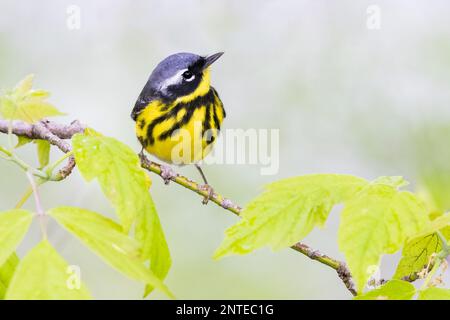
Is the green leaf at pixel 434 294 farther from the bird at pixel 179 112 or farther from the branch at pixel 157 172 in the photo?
the bird at pixel 179 112

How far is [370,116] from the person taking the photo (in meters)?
4.12

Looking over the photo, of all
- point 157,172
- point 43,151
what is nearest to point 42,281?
point 157,172

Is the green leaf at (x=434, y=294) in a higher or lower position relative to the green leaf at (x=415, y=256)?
higher

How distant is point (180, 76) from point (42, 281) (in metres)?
1.73

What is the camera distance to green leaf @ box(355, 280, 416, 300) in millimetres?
866

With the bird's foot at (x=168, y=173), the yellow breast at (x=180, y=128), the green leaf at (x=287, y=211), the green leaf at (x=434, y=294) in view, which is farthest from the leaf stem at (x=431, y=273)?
the yellow breast at (x=180, y=128)

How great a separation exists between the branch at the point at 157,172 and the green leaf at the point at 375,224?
0.24 metres

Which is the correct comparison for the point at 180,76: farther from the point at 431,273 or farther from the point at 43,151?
the point at 431,273

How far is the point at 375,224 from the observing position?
0.85 meters

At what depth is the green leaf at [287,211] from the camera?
87cm
